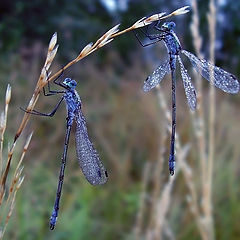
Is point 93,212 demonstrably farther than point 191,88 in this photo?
Yes

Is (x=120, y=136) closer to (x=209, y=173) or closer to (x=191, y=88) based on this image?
(x=209, y=173)

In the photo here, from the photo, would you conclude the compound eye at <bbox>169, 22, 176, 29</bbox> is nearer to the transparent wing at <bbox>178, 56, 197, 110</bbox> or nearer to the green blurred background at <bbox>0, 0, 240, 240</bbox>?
the transparent wing at <bbox>178, 56, 197, 110</bbox>

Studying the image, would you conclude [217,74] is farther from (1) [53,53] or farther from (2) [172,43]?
(1) [53,53]

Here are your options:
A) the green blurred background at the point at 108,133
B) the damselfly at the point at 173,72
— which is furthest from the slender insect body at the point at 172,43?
the green blurred background at the point at 108,133

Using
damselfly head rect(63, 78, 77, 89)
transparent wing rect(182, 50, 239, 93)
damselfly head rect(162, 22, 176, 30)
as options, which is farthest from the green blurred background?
damselfly head rect(63, 78, 77, 89)

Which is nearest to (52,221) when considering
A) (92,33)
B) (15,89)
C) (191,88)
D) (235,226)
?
(191,88)

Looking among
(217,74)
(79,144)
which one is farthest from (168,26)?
(79,144)
